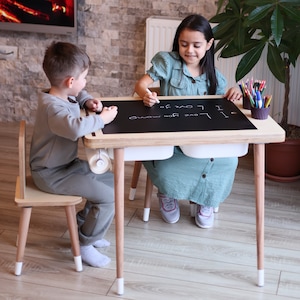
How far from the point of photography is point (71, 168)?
233 centimetres

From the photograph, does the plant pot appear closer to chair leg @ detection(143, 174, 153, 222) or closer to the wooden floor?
the wooden floor

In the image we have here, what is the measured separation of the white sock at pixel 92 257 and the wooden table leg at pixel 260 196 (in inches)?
24.2

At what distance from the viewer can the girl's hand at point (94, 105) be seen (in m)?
2.40

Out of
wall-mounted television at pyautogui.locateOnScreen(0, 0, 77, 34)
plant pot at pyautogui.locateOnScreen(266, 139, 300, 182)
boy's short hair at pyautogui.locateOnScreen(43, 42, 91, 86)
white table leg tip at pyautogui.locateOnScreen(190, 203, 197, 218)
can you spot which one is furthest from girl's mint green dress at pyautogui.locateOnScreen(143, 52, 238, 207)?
wall-mounted television at pyautogui.locateOnScreen(0, 0, 77, 34)

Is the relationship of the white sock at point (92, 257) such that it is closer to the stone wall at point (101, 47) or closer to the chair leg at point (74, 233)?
the chair leg at point (74, 233)

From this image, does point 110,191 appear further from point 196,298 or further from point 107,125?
point 196,298

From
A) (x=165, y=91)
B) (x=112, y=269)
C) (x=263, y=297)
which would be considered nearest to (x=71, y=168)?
(x=112, y=269)

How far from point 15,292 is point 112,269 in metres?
0.39

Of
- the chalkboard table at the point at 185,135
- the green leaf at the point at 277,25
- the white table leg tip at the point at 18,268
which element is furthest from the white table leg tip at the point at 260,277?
the green leaf at the point at 277,25

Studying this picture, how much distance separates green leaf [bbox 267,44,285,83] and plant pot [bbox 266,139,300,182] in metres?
0.41

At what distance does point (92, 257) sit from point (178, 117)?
670 mm

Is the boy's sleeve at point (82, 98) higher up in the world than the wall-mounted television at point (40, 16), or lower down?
lower down

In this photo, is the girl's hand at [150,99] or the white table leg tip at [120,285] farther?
the girl's hand at [150,99]

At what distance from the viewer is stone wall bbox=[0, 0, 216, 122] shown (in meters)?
3.77
